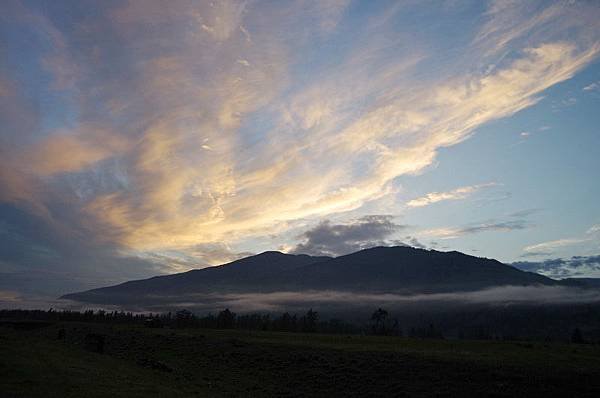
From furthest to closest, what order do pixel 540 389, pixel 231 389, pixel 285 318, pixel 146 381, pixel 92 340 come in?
1. pixel 285 318
2. pixel 92 340
3. pixel 231 389
4. pixel 146 381
5. pixel 540 389

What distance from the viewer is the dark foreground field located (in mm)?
40000

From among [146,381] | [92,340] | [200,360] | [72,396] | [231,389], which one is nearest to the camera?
[72,396]

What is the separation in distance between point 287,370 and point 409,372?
15.7 meters

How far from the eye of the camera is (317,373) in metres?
54.8

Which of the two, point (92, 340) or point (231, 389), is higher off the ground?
point (92, 340)

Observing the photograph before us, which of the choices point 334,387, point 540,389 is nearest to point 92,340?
point 334,387

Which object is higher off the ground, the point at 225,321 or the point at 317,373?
the point at 225,321

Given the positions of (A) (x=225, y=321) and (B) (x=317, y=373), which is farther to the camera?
(A) (x=225, y=321)

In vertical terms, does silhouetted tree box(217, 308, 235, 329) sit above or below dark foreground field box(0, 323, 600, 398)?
above

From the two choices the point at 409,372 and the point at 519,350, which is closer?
the point at 409,372

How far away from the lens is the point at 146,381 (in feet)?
148

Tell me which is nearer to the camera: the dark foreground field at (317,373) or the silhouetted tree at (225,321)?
the dark foreground field at (317,373)

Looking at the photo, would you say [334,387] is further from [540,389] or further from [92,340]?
[92,340]

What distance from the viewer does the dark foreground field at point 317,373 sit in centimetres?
4000
